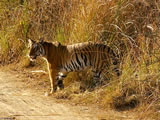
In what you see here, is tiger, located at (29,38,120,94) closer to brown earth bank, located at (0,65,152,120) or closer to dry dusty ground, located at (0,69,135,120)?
brown earth bank, located at (0,65,152,120)

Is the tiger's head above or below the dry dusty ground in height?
above

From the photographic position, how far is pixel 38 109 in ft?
18.1

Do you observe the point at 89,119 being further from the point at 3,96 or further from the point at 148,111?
the point at 3,96

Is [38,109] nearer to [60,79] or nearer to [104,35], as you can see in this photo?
[60,79]

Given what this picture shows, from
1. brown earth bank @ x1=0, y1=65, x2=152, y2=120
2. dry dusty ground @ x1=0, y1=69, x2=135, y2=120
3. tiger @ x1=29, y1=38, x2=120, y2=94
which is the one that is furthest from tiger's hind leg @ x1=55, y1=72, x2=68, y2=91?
dry dusty ground @ x1=0, y1=69, x2=135, y2=120

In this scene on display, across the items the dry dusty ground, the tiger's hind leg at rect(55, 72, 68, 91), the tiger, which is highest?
the tiger

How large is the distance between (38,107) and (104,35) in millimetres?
2310

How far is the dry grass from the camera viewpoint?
5.77 metres

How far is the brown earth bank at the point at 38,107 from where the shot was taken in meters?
5.23

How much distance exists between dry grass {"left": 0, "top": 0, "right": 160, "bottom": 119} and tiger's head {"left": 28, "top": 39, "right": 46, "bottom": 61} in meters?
Answer: 0.73

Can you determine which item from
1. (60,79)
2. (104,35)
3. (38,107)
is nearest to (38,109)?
(38,107)

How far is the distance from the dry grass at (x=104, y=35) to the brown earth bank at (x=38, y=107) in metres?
0.26

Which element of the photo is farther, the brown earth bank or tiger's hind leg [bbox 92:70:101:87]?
tiger's hind leg [bbox 92:70:101:87]

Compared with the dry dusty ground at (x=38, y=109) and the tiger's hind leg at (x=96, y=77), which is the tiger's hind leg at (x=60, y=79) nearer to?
the dry dusty ground at (x=38, y=109)
